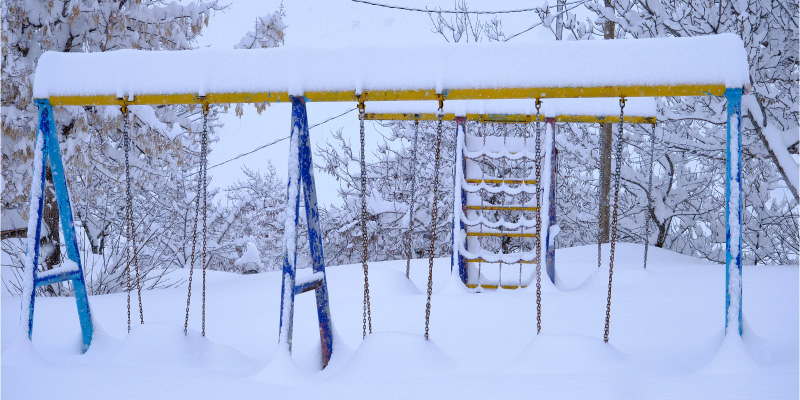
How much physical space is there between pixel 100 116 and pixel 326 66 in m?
4.55

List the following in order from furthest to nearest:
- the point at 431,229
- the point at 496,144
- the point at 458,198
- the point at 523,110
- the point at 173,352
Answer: the point at 496,144 < the point at 458,198 < the point at 523,110 < the point at 431,229 < the point at 173,352

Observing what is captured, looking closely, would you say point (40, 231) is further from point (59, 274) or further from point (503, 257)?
point (503, 257)

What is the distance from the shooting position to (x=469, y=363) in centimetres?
293

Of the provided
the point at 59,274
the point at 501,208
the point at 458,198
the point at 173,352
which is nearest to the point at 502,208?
the point at 501,208

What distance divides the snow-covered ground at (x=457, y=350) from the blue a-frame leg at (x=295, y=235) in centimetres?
12

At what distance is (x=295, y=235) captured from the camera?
2.70 metres

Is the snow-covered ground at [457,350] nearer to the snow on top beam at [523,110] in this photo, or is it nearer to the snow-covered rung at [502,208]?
the snow-covered rung at [502,208]

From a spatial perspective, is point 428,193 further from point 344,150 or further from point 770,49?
point 770,49

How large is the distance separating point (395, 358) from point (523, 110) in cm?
306

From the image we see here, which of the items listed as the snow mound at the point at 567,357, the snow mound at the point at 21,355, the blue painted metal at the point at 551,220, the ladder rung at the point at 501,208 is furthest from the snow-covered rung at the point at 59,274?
the blue painted metal at the point at 551,220

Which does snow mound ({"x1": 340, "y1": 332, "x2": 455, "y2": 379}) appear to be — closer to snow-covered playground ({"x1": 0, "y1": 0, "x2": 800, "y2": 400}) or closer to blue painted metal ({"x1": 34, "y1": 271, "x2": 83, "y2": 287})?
snow-covered playground ({"x1": 0, "y1": 0, "x2": 800, "y2": 400})

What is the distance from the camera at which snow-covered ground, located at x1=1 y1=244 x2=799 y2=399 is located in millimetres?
2375

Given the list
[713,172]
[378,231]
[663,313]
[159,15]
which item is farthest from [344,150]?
[663,313]

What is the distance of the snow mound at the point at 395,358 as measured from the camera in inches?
99.7
